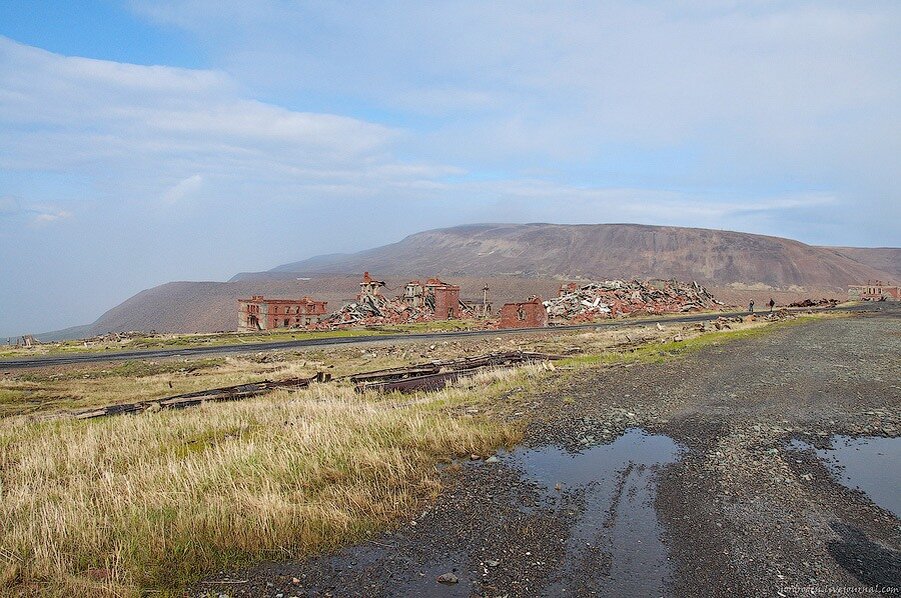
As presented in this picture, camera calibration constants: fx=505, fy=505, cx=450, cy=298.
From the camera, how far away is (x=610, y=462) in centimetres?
868

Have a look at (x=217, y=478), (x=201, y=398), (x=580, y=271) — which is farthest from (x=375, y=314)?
(x=580, y=271)

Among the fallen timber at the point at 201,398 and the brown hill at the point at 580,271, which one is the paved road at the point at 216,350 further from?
the brown hill at the point at 580,271

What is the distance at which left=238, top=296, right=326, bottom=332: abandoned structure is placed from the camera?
4682 cm

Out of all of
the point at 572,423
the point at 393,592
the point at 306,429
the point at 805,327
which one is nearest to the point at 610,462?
the point at 572,423

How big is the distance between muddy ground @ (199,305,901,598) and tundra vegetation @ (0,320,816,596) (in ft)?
1.61

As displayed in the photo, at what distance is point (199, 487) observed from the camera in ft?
23.0

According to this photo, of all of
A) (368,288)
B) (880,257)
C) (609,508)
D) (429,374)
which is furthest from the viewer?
(880,257)

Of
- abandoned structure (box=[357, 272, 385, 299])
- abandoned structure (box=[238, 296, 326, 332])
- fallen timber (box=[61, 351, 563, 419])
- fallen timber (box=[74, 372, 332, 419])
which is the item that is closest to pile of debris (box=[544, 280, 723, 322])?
abandoned structure (box=[357, 272, 385, 299])

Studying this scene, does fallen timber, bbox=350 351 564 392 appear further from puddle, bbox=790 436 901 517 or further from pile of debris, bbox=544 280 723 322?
pile of debris, bbox=544 280 723 322

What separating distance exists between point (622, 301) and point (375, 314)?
25.3m

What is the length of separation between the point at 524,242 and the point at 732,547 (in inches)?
7545

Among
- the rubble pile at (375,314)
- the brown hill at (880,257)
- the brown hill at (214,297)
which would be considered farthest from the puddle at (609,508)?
the brown hill at (880,257)

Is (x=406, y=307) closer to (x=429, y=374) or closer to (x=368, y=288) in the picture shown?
(x=368, y=288)

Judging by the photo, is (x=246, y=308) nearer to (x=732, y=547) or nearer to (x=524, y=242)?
(x=732, y=547)
